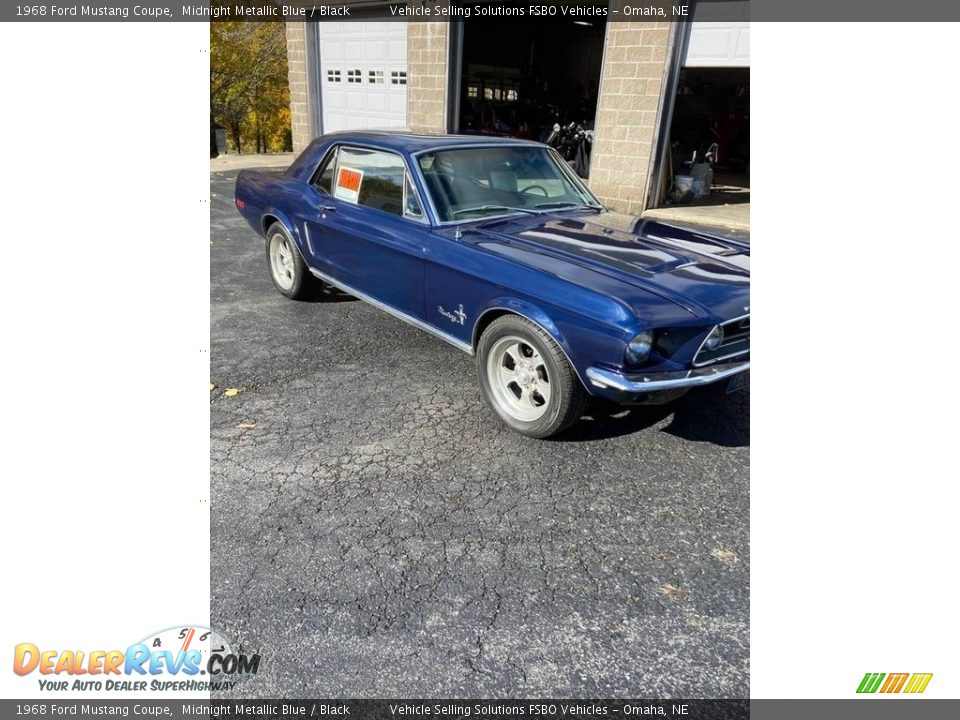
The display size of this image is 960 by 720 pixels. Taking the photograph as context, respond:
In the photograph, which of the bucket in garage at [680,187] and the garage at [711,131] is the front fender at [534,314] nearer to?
the garage at [711,131]

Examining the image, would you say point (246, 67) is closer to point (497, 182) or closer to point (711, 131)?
point (711, 131)

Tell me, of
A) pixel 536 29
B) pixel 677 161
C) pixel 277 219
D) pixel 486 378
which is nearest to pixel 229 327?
pixel 277 219

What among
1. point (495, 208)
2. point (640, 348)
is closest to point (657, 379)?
point (640, 348)

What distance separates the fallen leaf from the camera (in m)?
2.42

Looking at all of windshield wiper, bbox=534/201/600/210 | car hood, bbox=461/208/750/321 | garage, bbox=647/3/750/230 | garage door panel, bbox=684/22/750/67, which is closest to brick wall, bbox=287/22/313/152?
garage, bbox=647/3/750/230

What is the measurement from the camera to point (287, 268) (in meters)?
5.52

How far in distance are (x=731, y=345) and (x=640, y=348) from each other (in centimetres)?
61

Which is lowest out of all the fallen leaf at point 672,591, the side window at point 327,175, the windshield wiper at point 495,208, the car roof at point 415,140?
the fallen leaf at point 672,591

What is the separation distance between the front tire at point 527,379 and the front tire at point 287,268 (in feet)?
7.62

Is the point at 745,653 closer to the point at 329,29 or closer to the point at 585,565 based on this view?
the point at 585,565

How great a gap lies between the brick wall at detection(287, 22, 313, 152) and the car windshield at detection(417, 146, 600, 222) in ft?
36.0

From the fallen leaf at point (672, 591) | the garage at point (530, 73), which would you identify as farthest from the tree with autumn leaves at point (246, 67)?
the fallen leaf at point (672, 591)

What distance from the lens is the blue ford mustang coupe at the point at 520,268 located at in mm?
3002

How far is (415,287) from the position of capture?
402cm
